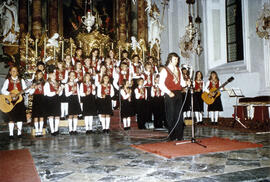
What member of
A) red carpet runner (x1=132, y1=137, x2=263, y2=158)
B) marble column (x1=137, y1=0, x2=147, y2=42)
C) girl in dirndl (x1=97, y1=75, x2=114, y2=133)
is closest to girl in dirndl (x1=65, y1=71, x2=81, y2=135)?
girl in dirndl (x1=97, y1=75, x2=114, y2=133)

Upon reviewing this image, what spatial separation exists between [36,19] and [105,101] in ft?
20.0

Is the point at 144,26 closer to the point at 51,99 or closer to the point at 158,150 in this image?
the point at 51,99

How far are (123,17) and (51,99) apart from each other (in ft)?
26.6

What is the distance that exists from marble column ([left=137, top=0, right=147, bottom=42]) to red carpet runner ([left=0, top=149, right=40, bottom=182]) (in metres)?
9.92

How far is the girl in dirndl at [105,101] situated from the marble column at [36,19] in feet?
16.2

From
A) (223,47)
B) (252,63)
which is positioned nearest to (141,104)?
(252,63)

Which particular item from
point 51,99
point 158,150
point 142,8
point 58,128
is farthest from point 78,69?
point 142,8

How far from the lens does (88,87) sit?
714 cm

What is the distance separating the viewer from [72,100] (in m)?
7.04

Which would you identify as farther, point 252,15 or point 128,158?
point 252,15

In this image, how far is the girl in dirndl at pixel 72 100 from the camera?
697 cm

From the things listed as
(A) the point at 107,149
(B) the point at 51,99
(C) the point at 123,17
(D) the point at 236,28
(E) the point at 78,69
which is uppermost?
(C) the point at 123,17

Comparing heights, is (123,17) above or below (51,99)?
above

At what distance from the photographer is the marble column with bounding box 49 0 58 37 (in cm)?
1246
